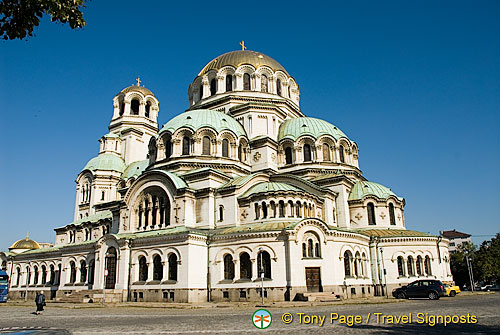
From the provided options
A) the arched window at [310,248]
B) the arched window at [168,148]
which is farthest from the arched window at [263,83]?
the arched window at [310,248]

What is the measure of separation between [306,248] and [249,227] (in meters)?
4.75

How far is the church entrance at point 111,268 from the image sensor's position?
113ft

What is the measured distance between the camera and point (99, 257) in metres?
35.5

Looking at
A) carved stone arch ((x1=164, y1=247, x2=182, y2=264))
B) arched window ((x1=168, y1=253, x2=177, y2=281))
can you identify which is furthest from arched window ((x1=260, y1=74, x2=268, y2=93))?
arched window ((x1=168, y1=253, x2=177, y2=281))

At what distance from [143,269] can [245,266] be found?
A: 880 centimetres

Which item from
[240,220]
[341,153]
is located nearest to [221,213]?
[240,220]

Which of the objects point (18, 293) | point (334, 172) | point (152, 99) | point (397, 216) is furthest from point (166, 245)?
point (152, 99)

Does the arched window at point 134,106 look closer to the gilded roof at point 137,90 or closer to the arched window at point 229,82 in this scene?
the gilded roof at point 137,90

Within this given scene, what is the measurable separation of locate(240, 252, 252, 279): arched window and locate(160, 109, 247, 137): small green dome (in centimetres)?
1332

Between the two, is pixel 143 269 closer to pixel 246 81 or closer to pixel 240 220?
pixel 240 220

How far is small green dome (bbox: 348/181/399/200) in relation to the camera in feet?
131

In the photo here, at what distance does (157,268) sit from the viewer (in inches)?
1289

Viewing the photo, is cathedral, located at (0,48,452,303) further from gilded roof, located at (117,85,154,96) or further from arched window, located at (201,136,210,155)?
gilded roof, located at (117,85,154,96)

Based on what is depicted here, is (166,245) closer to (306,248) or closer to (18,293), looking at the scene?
(306,248)
